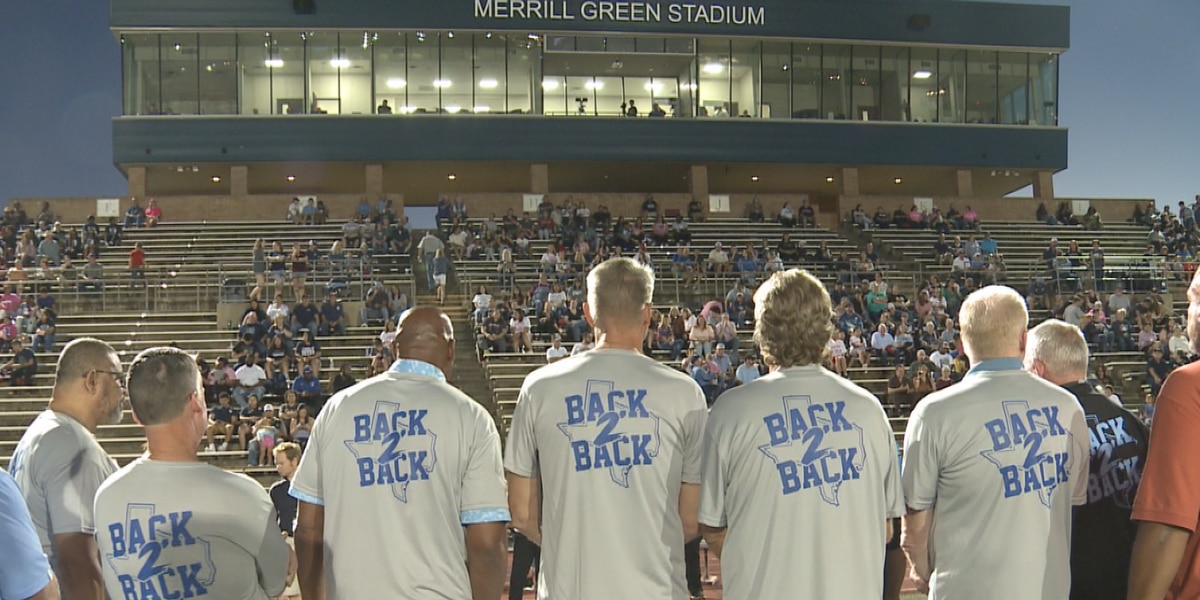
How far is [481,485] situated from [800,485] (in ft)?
3.82

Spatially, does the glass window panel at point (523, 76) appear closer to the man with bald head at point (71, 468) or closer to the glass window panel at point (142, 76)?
the glass window panel at point (142, 76)

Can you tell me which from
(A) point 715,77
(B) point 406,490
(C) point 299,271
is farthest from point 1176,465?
(A) point 715,77

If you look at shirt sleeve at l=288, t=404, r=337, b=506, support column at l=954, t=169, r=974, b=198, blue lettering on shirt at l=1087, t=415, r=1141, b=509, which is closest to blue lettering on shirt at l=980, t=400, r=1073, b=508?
blue lettering on shirt at l=1087, t=415, r=1141, b=509

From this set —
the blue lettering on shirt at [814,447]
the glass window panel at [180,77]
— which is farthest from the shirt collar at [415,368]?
the glass window panel at [180,77]

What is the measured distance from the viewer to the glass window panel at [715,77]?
118ft

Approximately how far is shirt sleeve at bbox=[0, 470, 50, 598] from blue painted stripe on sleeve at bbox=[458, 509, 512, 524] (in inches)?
56.3

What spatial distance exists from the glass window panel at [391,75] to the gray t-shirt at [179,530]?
32.4 metres

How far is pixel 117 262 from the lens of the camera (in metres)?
25.9

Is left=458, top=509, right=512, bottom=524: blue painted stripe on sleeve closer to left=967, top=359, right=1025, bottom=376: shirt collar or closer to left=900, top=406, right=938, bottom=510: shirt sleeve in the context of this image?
left=900, top=406, right=938, bottom=510: shirt sleeve

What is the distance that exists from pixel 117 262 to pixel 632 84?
60.5 ft

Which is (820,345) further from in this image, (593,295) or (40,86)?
(40,86)

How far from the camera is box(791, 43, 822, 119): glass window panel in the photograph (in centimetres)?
3631

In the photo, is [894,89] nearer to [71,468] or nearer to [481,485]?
[481,485]

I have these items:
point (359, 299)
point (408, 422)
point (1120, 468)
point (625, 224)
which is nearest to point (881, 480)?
point (1120, 468)
